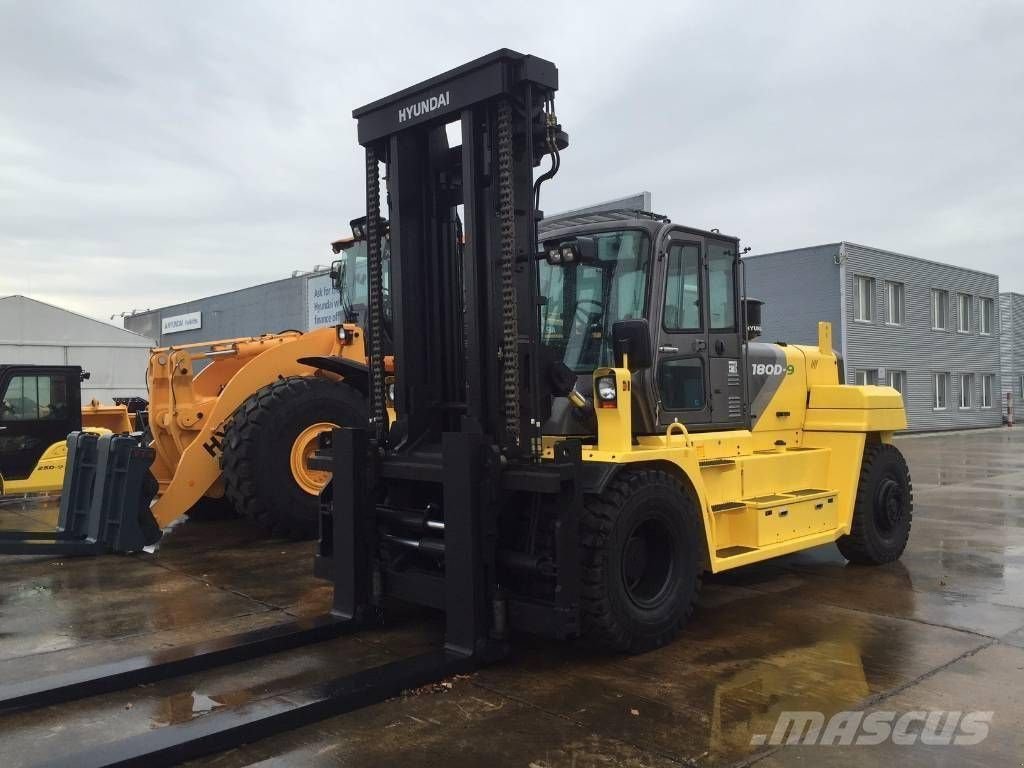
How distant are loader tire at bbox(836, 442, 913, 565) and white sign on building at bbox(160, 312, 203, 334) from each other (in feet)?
115

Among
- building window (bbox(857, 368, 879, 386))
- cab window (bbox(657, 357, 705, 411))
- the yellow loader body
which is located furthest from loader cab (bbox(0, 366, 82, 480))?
building window (bbox(857, 368, 879, 386))

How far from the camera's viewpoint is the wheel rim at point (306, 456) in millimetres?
8562

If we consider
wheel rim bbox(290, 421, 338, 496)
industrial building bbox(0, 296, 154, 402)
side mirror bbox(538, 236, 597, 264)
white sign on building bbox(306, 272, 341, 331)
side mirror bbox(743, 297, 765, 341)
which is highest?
white sign on building bbox(306, 272, 341, 331)

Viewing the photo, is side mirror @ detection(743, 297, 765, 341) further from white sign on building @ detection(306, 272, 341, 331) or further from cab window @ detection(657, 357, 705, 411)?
white sign on building @ detection(306, 272, 341, 331)

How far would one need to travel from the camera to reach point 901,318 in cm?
2758

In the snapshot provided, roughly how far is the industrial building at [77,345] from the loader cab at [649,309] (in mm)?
25034

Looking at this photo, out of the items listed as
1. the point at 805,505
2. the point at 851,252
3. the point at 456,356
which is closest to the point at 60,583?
the point at 456,356

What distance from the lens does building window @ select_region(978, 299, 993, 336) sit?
32.0 meters

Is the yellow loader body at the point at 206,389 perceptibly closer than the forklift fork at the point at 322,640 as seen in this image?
No

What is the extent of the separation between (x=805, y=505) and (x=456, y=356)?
9.56 ft

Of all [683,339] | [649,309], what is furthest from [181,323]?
[649,309]

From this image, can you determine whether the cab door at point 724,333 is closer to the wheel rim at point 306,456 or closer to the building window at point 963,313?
the wheel rim at point 306,456

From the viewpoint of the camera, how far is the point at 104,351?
2914 centimetres

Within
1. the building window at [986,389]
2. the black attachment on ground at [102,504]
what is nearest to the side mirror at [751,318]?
the black attachment on ground at [102,504]
